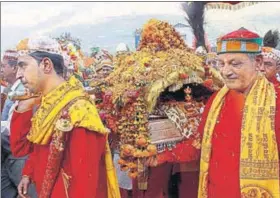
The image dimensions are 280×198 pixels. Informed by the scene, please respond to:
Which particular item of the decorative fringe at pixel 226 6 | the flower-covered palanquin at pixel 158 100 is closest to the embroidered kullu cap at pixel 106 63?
the flower-covered palanquin at pixel 158 100

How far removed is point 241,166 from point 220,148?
0.16 metres

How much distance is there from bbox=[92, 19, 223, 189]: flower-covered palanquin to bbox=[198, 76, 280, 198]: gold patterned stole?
0.33 meters

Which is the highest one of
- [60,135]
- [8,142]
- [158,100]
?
[158,100]

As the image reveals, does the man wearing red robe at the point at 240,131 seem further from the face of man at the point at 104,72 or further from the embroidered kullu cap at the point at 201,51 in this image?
the face of man at the point at 104,72

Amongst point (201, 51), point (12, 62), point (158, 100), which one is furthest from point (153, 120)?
point (12, 62)

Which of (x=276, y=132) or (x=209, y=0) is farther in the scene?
(x=209, y=0)

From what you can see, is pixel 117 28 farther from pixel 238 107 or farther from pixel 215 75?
pixel 238 107

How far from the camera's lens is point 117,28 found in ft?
11.8

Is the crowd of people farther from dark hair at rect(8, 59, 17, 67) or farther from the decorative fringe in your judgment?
the decorative fringe

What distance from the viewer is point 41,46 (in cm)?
350

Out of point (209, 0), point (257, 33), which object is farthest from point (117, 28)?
point (257, 33)

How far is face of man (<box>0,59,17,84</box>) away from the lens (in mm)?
3854

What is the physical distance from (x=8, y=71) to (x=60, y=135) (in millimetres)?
794

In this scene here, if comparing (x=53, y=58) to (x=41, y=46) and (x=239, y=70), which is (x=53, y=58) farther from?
(x=239, y=70)
